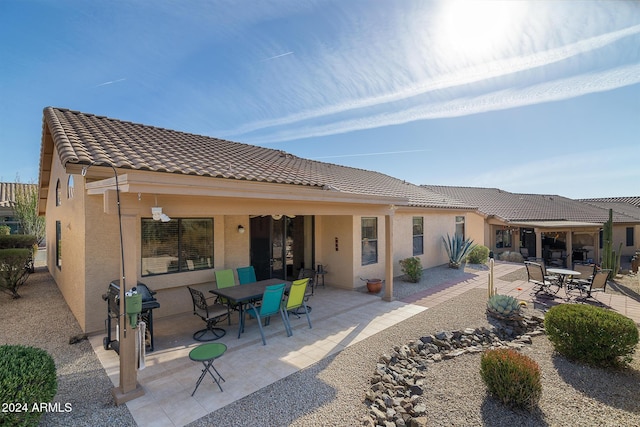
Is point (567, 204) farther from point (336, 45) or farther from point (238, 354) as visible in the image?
point (238, 354)

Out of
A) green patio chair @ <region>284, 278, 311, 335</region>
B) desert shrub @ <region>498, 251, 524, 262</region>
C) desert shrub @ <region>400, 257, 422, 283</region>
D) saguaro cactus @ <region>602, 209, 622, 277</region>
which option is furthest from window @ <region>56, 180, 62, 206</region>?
desert shrub @ <region>498, 251, 524, 262</region>

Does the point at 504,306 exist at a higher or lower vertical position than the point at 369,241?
lower

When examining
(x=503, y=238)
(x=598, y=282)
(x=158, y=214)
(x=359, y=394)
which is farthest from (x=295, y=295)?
(x=503, y=238)

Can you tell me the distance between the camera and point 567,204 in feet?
88.7

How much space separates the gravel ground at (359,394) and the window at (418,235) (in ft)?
24.8

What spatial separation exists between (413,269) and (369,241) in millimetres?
2111

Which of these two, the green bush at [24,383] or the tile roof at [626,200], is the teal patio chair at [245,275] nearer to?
the green bush at [24,383]

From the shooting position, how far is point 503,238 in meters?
21.4

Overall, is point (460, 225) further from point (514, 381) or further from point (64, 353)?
point (64, 353)

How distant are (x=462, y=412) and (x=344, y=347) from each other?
96.7 inches

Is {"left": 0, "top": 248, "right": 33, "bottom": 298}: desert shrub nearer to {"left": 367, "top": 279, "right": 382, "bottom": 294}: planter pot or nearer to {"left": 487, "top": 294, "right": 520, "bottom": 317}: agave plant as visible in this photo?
{"left": 367, "top": 279, "right": 382, "bottom": 294}: planter pot

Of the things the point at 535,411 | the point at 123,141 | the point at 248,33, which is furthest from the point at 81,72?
the point at 535,411

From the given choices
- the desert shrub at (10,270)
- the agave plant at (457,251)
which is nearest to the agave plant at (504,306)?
the agave plant at (457,251)

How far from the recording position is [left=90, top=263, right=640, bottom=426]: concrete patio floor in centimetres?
420
